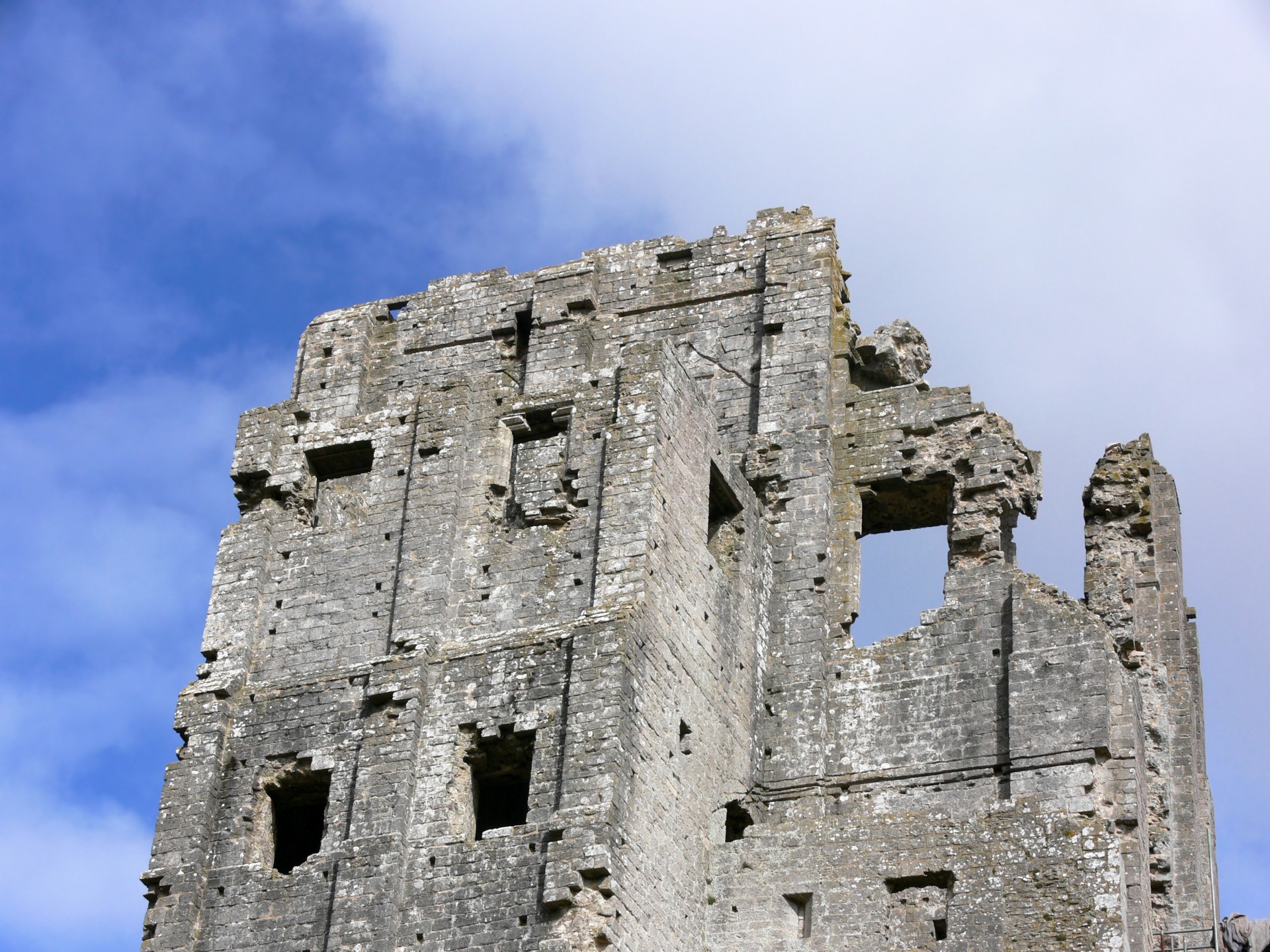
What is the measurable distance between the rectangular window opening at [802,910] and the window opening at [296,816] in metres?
4.74

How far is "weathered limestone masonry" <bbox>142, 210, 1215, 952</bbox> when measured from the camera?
21.8 m

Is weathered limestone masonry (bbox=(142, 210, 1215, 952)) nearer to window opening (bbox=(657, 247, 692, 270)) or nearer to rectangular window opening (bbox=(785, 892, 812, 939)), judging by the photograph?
rectangular window opening (bbox=(785, 892, 812, 939))

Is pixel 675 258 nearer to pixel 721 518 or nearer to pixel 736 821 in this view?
pixel 721 518

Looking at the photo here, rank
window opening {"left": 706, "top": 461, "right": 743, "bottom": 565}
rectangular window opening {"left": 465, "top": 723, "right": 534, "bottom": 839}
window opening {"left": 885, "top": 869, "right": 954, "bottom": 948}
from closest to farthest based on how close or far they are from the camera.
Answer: window opening {"left": 885, "top": 869, "right": 954, "bottom": 948} → rectangular window opening {"left": 465, "top": 723, "right": 534, "bottom": 839} → window opening {"left": 706, "top": 461, "right": 743, "bottom": 565}

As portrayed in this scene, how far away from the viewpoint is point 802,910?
22.6m

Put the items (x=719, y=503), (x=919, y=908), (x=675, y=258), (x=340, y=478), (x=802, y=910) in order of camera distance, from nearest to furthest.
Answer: (x=919, y=908) → (x=802, y=910) → (x=719, y=503) → (x=340, y=478) → (x=675, y=258)

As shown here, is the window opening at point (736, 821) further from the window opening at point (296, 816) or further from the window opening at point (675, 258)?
the window opening at point (675, 258)

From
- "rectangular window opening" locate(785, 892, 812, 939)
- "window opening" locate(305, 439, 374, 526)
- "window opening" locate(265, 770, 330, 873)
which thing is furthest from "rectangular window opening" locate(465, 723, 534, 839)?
"window opening" locate(305, 439, 374, 526)

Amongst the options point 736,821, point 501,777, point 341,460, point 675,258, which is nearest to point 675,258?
point 675,258

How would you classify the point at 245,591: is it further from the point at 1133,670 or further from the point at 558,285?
the point at 1133,670

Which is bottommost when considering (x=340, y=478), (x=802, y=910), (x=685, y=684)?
(x=802, y=910)

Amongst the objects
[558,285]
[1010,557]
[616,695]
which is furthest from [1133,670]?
[558,285]

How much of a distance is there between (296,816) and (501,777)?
2629mm

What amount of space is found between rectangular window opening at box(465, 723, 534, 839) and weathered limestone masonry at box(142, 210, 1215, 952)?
0.04 metres
